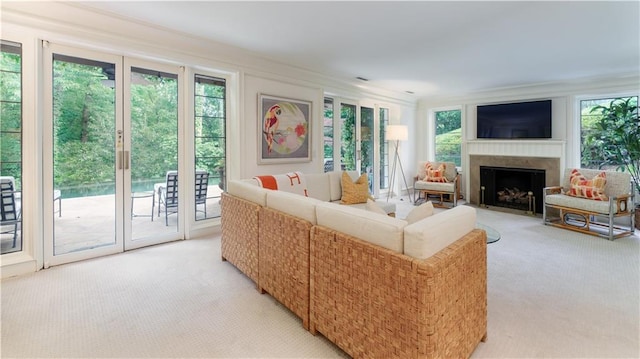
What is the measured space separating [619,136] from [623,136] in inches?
2.5

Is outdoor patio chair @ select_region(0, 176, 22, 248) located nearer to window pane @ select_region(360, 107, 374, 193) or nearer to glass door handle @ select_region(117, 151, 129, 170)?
glass door handle @ select_region(117, 151, 129, 170)

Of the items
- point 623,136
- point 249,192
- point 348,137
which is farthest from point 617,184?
point 249,192

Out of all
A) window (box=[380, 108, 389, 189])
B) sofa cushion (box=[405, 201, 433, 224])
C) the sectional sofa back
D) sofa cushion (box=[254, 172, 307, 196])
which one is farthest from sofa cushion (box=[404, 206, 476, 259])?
window (box=[380, 108, 389, 189])

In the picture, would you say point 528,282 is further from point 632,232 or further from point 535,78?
point 535,78

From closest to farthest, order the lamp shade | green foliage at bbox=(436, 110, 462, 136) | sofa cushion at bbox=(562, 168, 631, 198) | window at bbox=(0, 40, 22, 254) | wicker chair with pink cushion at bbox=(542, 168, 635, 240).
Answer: window at bbox=(0, 40, 22, 254) < wicker chair with pink cushion at bbox=(542, 168, 635, 240) < sofa cushion at bbox=(562, 168, 631, 198) < the lamp shade < green foliage at bbox=(436, 110, 462, 136)

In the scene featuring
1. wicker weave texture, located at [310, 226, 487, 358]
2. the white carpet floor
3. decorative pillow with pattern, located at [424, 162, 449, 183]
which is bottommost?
the white carpet floor

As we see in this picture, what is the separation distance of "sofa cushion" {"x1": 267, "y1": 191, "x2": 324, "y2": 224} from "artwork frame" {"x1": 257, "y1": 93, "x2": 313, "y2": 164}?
211cm

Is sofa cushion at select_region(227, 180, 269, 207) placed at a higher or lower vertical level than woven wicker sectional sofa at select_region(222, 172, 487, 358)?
higher

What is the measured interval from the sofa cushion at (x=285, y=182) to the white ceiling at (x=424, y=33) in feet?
5.18

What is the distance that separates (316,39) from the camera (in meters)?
3.56

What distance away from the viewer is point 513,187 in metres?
5.90

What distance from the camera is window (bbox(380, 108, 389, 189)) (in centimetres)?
661

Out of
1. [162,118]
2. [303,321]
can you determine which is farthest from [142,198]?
[303,321]

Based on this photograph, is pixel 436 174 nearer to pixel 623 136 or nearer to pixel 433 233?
pixel 623 136
